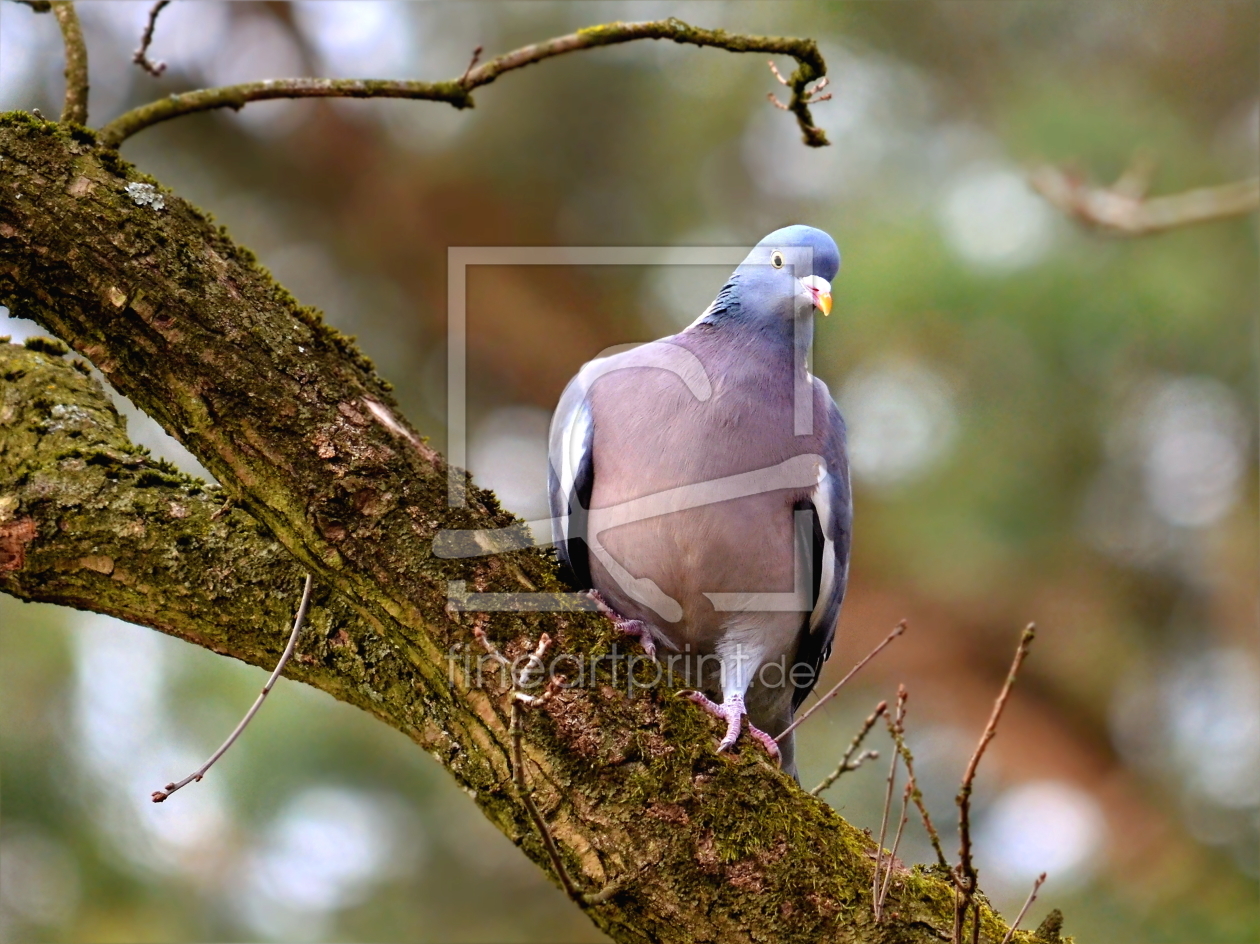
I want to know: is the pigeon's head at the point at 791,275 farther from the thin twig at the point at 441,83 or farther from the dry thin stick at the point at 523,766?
the dry thin stick at the point at 523,766

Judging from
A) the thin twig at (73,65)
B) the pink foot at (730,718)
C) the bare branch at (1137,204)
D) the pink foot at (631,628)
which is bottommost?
the pink foot at (730,718)

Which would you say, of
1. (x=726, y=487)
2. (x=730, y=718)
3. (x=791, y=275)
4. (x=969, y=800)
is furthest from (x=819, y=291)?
(x=969, y=800)

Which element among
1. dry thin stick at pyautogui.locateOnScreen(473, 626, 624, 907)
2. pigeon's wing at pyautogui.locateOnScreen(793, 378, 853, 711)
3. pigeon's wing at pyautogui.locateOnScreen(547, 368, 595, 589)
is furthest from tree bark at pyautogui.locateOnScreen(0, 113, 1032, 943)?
pigeon's wing at pyautogui.locateOnScreen(793, 378, 853, 711)

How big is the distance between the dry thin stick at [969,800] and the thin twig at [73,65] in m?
2.21

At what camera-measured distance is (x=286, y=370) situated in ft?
7.41

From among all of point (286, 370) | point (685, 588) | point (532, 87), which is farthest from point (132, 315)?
point (532, 87)

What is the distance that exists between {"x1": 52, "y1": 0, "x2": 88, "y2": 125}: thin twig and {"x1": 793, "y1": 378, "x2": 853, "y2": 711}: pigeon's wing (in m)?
1.99

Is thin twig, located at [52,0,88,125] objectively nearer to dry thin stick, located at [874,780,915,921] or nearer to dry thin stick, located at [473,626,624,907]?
dry thin stick, located at [473,626,624,907]

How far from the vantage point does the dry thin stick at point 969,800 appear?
160cm

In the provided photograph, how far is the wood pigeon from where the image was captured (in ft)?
9.53

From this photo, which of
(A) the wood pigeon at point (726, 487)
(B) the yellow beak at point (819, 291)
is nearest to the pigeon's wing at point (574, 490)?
(A) the wood pigeon at point (726, 487)

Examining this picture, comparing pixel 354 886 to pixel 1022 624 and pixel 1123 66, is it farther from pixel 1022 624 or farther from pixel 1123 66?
pixel 1123 66

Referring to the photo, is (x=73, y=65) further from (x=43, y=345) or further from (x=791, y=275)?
(x=791, y=275)

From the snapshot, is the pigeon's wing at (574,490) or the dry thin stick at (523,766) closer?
the dry thin stick at (523,766)
